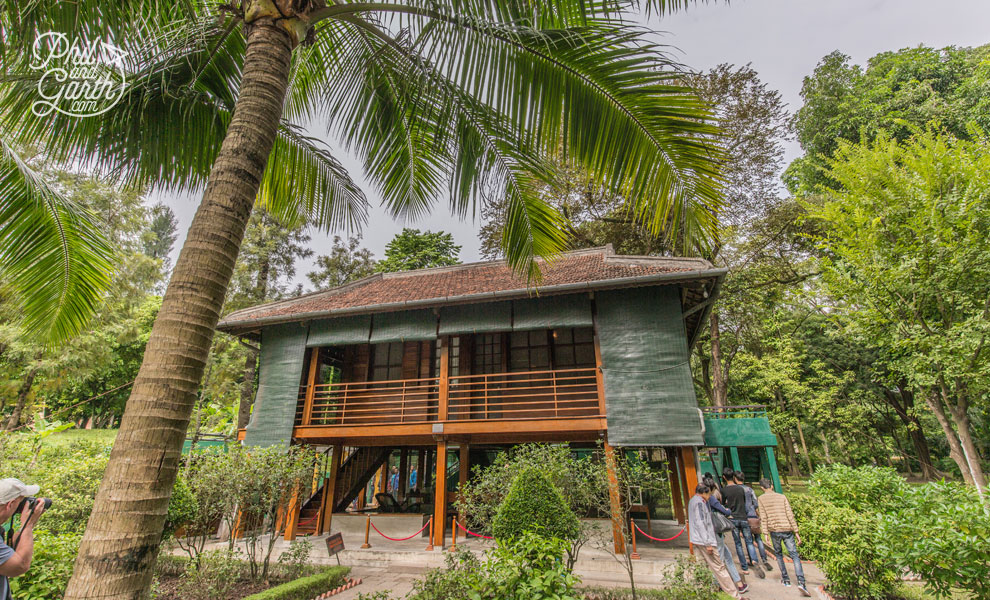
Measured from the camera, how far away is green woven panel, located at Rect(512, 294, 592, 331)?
9531mm

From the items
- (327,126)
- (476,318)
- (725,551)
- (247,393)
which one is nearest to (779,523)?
(725,551)

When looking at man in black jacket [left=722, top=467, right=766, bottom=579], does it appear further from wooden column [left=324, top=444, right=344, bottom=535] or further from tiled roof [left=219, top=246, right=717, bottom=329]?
wooden column [left=324, top=444, right=344, bottom=535]

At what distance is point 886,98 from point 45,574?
3032 cm

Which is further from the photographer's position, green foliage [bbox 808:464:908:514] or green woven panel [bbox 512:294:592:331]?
green woven panel [bbox 512:294:592:331]

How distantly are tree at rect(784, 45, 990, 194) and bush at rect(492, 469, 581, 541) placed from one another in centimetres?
1976

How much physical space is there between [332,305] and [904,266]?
13.1 m

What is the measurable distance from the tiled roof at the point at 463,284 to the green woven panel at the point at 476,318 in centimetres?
41

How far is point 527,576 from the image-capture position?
344cm

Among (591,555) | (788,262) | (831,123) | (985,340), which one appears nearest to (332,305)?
(591,555)

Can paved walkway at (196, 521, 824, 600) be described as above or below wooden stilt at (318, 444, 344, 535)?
below

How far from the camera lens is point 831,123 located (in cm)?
2162

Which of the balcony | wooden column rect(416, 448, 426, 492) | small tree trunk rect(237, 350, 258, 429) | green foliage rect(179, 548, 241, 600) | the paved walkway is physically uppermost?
small tree trunk rect(237, 350, 258, 429)

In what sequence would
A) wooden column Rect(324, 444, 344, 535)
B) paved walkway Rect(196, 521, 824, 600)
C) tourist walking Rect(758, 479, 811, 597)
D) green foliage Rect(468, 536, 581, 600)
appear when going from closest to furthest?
green foliage Rect(468, 536, 581, 600) → tourist walking Rect(758, 479, 811, 597) → paved walkway Rect(196, 521, 824, 600) → wooden column Rect(324, 444, 344, 535)

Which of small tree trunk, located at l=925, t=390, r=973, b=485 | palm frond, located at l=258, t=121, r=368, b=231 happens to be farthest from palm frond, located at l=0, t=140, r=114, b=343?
small tree trunk, located at l=925, t=390, r=973, b=485
